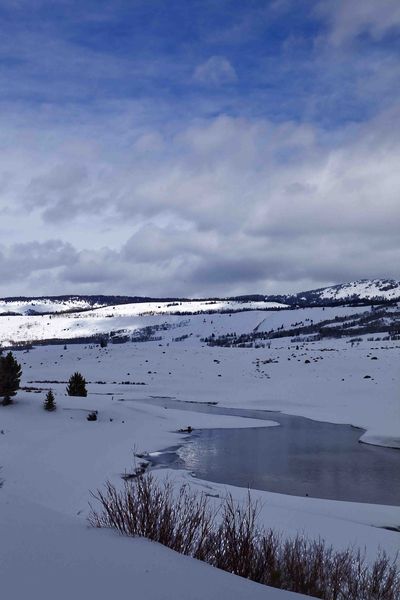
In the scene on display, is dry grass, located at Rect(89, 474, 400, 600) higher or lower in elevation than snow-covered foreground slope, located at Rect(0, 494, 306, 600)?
lower

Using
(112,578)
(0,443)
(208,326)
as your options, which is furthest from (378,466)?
(208,326)

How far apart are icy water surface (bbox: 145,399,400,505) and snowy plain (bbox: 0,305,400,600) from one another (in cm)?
138

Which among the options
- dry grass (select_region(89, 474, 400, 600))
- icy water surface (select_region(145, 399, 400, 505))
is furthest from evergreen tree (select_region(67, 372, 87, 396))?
dry grass (select_region(89, 474, 400, 600))

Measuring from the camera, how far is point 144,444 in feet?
79.3

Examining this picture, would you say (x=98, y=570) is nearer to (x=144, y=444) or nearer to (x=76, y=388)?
(x=144, y=444)

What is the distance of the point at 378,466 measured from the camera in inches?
797

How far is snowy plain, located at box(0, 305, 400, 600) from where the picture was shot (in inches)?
207

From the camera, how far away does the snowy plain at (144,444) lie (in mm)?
5270

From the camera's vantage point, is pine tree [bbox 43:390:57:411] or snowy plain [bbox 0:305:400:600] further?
pine tree [bbox 43:390:57:411]

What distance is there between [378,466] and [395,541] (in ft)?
30.5

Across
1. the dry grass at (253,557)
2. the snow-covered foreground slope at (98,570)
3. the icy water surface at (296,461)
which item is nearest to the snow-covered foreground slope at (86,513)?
the snow-covered foreground slope at (98,570)

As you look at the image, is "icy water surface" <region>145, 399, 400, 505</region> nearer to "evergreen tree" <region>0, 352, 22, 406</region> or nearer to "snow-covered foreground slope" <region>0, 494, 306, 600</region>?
"evergreen tree" <region>0, 352, 22, 406</region>

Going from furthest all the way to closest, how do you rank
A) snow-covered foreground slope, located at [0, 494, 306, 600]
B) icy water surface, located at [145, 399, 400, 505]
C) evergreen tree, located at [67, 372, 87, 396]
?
evergreen tree, located at [67, 372, 87, 396] < icy water surface, located at [145, 399, 400, 505] < snow-covered foreground slope, located at [0, 494, 306, 600]

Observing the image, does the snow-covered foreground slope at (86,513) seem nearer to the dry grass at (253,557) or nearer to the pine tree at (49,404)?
the pine tree at (49,404)
